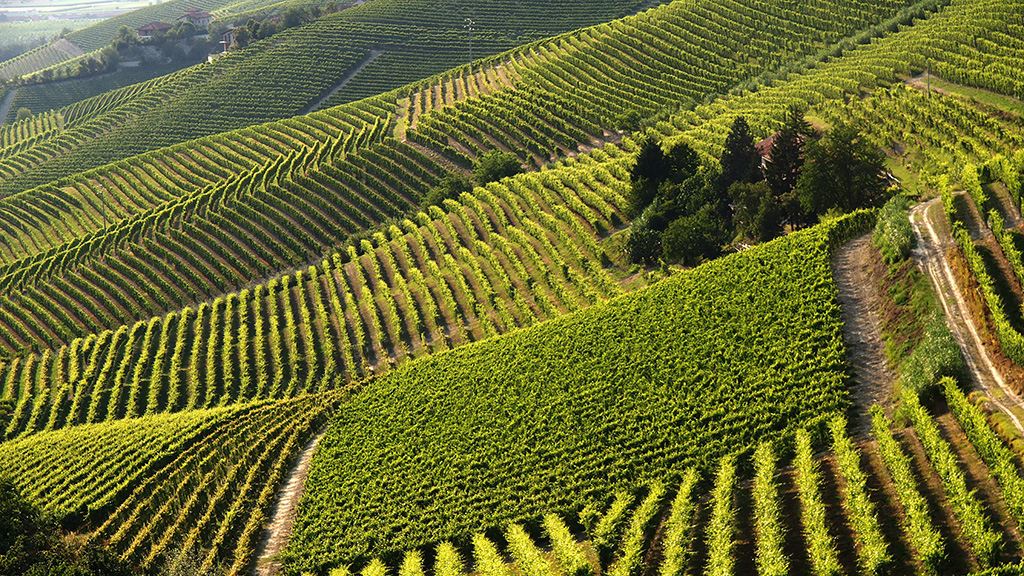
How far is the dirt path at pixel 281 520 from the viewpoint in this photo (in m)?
36.1

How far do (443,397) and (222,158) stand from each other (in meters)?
74.8

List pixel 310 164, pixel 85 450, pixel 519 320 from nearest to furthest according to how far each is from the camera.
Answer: pixel 85 450 → pixel 519 320 → pixel 310 164

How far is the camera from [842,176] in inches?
1869

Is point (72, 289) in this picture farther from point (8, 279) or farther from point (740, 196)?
point (740, 196)

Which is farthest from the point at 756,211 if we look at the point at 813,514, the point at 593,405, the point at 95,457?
the point at 95,457

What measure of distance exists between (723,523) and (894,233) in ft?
60.4

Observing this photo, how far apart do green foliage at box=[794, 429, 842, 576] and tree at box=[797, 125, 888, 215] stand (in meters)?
22.3

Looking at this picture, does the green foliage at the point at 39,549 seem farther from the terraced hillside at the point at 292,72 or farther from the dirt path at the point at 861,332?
the terraced hillside at the point at 292,72

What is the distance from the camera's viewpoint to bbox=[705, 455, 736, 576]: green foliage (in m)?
24.9

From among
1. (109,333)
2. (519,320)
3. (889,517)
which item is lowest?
(109,333)

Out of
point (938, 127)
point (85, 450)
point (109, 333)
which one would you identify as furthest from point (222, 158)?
point (938, 127)

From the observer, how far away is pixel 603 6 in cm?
15650

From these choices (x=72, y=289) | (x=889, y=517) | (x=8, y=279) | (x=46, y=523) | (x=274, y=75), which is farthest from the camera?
(x=274, y=75)

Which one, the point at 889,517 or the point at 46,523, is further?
the point at 46,523
